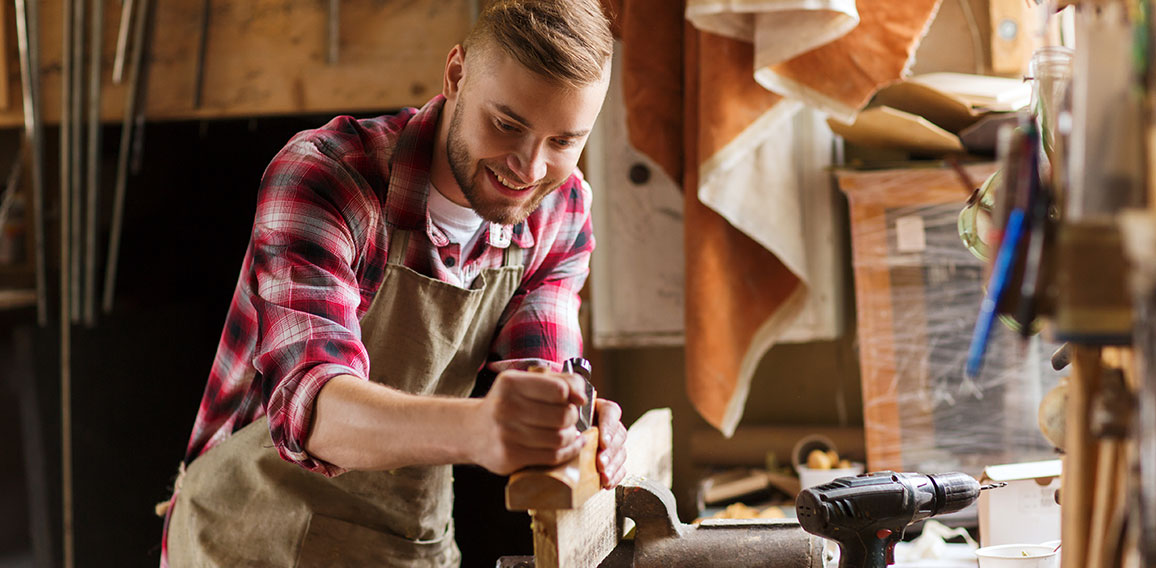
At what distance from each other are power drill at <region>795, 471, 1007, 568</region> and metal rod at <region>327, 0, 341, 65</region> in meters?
1.87

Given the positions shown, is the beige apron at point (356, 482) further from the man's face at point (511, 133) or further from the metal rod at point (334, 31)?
the metal rod at point (334, 31)

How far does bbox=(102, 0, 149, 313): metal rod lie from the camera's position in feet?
8.52

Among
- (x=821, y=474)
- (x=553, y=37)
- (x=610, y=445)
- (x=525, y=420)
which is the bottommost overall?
(x=821, y=474)

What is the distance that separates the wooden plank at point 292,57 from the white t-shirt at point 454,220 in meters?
1.22

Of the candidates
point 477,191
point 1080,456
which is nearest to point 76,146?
point 477,191

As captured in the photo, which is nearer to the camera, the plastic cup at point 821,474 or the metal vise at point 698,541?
the metal vise at point 698,541

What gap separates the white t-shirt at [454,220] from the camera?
1391 mm

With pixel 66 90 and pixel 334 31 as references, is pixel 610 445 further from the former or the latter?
pixel 66 90

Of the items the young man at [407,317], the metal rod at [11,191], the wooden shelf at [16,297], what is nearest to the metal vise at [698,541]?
the young man at [407,317]

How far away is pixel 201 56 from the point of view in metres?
2.60

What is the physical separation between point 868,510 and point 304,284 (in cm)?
66

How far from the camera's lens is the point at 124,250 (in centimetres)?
289

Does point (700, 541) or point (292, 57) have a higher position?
point (292, 57)

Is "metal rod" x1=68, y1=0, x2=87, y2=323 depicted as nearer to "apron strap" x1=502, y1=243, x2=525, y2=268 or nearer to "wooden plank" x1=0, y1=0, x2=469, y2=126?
"wooden plank" x1=0, y1=0, x2=469, y2=126
